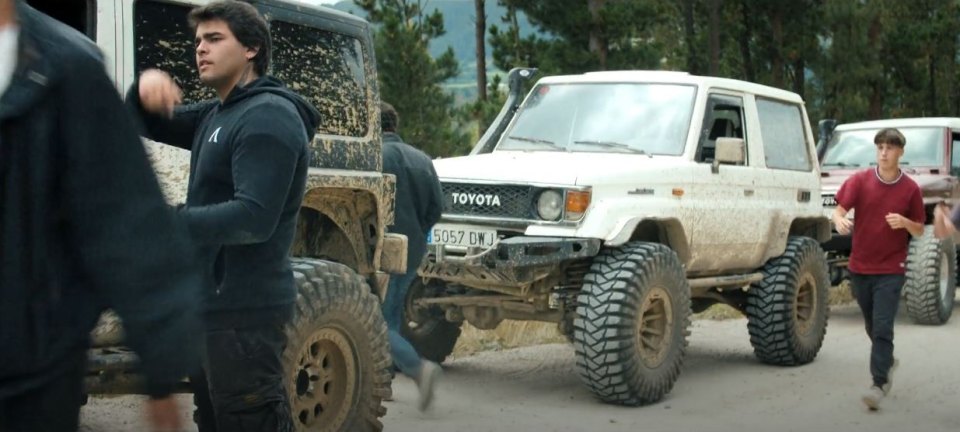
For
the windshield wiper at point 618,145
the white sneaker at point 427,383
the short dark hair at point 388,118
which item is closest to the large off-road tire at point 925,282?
the windshield wiper at point 618,145

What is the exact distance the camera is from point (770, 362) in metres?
10.1

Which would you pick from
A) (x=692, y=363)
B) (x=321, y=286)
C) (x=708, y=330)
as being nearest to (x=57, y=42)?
(x=321, y=286)

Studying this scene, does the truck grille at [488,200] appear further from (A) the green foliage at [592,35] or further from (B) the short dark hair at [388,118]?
(A) the green foliage at [592,35]

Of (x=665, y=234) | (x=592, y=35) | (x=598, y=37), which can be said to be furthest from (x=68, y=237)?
(x=592, y=35)

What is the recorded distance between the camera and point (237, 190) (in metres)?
3.77

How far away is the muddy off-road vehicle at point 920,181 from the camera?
12.9m

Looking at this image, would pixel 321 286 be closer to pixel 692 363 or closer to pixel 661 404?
pixel 661 404

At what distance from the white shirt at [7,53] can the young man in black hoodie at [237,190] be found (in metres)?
1.57

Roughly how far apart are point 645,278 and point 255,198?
4.62 meters

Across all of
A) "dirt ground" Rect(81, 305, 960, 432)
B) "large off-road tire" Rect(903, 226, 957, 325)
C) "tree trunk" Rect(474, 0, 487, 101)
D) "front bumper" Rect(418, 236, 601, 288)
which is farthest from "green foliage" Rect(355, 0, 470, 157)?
"front bumper" Rect(418, 236, 601, 288)

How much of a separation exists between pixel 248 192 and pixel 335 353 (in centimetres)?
224

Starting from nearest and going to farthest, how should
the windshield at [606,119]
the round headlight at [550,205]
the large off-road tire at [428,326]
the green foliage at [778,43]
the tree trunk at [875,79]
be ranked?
the round headlight at [550,205] → the large off-road tire at [428,326] → the windshield at [606,119] → the green foliage at [778,43] → the tree trunk at [875,79]

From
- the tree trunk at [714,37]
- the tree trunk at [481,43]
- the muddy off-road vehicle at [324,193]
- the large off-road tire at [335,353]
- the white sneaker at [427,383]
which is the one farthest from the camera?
the tree trunk at [481,43]

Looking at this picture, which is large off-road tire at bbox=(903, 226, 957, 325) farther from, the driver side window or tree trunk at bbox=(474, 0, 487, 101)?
tree trunk at bbox=(474, 0, 487, 101)
